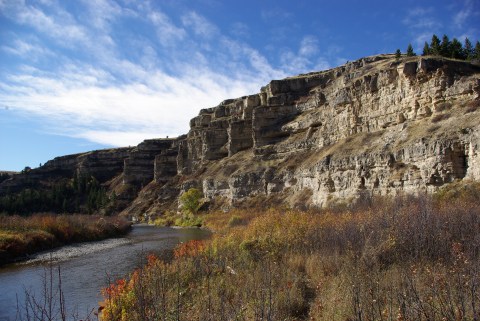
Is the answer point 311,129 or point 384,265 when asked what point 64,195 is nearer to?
point 311,129

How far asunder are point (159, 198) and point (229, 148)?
22755 millimetres

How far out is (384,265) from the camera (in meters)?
11.0

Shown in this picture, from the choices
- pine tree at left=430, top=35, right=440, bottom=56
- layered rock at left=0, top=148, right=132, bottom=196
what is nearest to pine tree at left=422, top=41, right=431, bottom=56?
pine tree at left=430, top=35, right=440, bottom=56

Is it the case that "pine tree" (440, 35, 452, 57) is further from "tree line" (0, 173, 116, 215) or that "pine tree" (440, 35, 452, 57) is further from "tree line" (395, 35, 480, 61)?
"tree line" (0, 173, 116, 215)

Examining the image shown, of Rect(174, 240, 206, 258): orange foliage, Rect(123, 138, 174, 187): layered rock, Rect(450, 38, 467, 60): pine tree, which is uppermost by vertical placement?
Rect(450, 38, 467, 60): pine tree

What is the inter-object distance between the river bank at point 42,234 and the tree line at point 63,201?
2086 inches

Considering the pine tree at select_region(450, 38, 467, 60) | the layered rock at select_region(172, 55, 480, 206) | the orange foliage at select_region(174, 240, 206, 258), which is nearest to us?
the orange foliage at select_region(174, 240, 206, 258)

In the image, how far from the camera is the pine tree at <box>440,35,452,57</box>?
51922 millimetres

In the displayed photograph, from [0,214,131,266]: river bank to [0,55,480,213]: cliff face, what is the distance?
25312 millimetres

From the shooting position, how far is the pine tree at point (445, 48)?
51922 mm

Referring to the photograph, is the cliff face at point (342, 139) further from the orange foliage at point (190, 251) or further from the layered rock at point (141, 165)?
the orange foliage at point (190, 251)

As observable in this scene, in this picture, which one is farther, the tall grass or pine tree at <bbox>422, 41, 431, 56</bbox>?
pine tree at <bbox>422, 41, 431, 56</bbox>

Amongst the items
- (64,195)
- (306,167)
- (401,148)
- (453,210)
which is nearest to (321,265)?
(453,210)

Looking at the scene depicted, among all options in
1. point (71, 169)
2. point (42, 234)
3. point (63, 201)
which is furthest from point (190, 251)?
point (71, 169)
